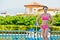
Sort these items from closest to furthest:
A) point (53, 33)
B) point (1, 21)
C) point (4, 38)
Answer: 1. point (53, 33)
2. point (4, 38)
3. point (1, 21)

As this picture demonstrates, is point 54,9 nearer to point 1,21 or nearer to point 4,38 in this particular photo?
point 1,21

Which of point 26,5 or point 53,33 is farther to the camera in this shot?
point 26,5

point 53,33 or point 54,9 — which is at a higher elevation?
point 53,33

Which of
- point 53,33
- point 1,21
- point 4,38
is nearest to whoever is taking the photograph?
point 53,33

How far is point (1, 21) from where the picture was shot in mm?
15430

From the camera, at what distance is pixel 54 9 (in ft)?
76.5

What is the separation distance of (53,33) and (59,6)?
15219 mm

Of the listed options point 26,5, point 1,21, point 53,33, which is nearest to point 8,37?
point 53,33

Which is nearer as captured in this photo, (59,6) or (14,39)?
(14,39)

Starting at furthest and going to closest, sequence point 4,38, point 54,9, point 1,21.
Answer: point 54,9, point 1,21, point 4,38

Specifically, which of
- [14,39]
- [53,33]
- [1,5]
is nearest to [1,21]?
[14,39]

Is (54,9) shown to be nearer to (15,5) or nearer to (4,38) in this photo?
(15,5)

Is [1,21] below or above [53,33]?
below

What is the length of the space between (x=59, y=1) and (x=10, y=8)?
15.7 feet
